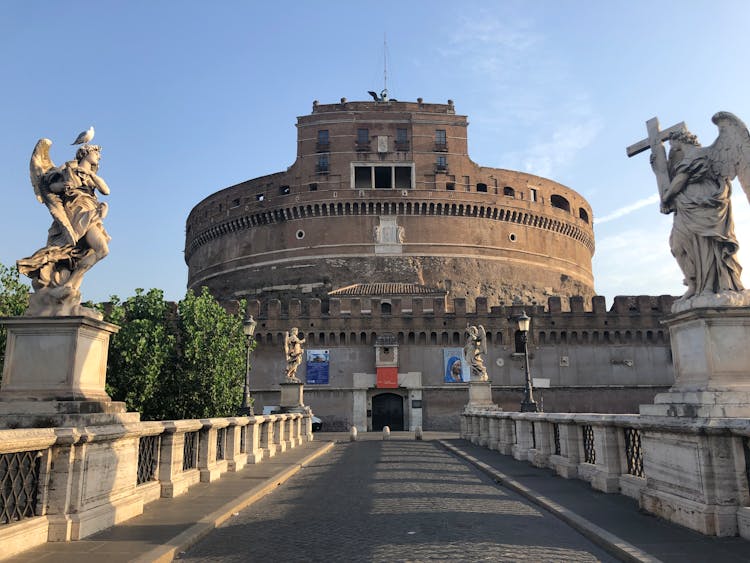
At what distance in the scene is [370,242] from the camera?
4941cm

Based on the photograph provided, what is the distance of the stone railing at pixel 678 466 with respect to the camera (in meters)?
5.14

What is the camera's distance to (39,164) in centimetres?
658

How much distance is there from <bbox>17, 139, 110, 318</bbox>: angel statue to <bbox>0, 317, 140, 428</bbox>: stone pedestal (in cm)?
18

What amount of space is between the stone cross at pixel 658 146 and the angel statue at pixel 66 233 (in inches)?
238

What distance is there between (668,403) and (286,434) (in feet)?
50.1

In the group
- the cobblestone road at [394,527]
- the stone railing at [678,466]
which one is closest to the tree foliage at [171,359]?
the cobblestone road at [394,527]

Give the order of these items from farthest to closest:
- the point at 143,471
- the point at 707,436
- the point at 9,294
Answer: the point at 9,294 < the point at 143,471 < the point at 707,436

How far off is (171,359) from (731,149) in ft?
78.7

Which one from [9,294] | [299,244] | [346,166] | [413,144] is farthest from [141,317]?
[413,144]

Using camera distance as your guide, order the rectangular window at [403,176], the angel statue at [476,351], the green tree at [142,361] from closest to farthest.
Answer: the angel statue at [476,351] → the green tree at [142,361] → the rectangular window at [403,176]

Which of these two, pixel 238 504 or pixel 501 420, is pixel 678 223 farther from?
pixel 501 420

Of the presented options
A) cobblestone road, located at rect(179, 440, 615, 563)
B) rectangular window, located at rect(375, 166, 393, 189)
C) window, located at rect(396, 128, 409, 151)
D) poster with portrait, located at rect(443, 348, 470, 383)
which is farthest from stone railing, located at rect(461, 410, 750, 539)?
rectangular window, located at rect(375, 166, 393, 189)

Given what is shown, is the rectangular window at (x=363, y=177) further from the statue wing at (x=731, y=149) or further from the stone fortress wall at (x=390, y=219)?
the statue wing at (x=731, y=149)

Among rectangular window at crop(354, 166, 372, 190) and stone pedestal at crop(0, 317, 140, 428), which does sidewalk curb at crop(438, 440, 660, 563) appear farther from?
rectangular window at crop(354, 166, 372, 190)
